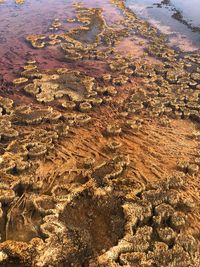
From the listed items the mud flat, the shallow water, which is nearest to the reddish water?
the mud flat

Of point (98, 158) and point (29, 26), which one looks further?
point (29, 26)

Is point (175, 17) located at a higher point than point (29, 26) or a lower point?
higher

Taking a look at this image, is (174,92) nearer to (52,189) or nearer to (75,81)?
(75,81)

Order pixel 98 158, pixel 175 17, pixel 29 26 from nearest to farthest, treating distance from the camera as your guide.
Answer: pixel 98 158
pixel 29 26
pixel 175 17

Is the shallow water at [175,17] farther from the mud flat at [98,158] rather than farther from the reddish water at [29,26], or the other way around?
the mud flat at [98,158]

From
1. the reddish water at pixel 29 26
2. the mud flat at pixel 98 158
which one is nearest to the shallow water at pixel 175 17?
the reddish water at pixel 29 26

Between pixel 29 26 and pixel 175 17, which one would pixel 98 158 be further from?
pixel 175 17

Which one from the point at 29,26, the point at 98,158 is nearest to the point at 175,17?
the point at 29,26

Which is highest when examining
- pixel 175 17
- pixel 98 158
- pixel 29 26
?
pixel 175 17
